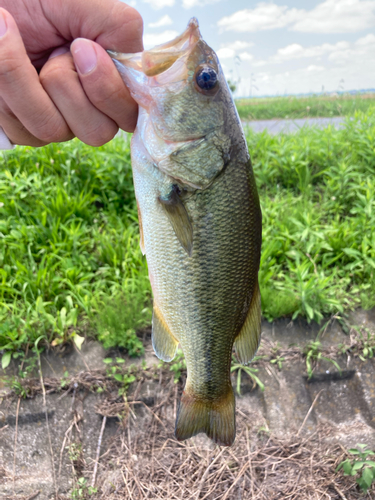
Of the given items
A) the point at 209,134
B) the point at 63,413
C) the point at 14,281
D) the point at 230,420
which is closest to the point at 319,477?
the point at 230,420

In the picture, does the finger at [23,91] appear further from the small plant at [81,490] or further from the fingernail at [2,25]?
the small plant at [81,490]

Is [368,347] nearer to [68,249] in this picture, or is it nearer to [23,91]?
[68,249]

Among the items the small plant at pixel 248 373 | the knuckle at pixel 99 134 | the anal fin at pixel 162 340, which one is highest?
the knuckle at pixel 99 134

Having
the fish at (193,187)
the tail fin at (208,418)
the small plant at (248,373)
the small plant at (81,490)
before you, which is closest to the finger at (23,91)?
the fish at (193,187)

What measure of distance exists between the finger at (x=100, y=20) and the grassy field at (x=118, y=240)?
73.0 inches

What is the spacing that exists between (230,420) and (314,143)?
4.07 metres

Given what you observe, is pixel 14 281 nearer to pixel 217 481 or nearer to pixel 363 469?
pixel 217 481

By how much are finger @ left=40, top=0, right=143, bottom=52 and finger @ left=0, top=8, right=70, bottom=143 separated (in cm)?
24

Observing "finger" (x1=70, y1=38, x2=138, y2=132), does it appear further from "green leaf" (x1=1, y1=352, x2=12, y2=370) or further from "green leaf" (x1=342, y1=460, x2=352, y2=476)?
"green leaf" (x1=342, y1=460, x2=352, y2=476)

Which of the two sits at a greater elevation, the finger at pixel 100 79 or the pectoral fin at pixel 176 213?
the finger at pixel 100 79

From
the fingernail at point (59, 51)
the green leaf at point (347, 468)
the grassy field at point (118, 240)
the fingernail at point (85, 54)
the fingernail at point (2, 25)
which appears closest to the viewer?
the fingernail at point (2, 25)

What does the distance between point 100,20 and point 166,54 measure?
13.3 inches

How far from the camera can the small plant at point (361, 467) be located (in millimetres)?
2088

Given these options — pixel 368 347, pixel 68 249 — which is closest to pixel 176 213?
pixel 68 249
